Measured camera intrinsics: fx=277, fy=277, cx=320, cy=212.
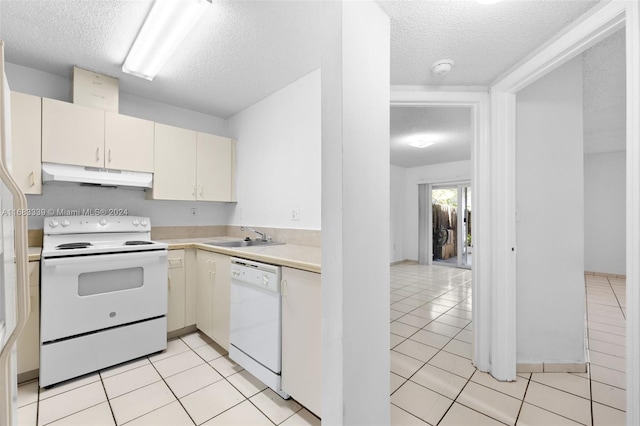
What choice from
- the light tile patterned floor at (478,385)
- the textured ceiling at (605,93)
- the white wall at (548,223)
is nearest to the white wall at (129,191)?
the light tile patterned floor at (478,385)

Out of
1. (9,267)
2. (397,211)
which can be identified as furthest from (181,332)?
(397,211)

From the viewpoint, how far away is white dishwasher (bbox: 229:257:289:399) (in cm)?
168

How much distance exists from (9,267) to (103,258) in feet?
3.91

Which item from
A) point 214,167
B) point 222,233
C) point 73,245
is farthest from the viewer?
point 222,233

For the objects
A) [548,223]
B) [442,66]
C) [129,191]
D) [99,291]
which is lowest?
[99,291]

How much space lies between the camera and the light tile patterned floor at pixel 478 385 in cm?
158

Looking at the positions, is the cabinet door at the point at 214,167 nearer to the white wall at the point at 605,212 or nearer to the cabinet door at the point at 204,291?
the cabinet door at the point at 204,291

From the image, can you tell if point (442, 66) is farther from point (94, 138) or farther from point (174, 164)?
point (94, 138)

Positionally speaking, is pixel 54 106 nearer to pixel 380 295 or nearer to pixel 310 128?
pixel 310 128

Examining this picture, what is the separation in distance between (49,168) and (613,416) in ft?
13.4

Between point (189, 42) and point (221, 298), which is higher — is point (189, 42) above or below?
above

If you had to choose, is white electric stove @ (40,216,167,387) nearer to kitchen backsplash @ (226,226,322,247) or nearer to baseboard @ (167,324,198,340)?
baseboard @ (167,324,198,340)

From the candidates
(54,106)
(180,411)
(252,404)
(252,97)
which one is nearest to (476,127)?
(252,97)

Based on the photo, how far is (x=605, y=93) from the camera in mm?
2779
